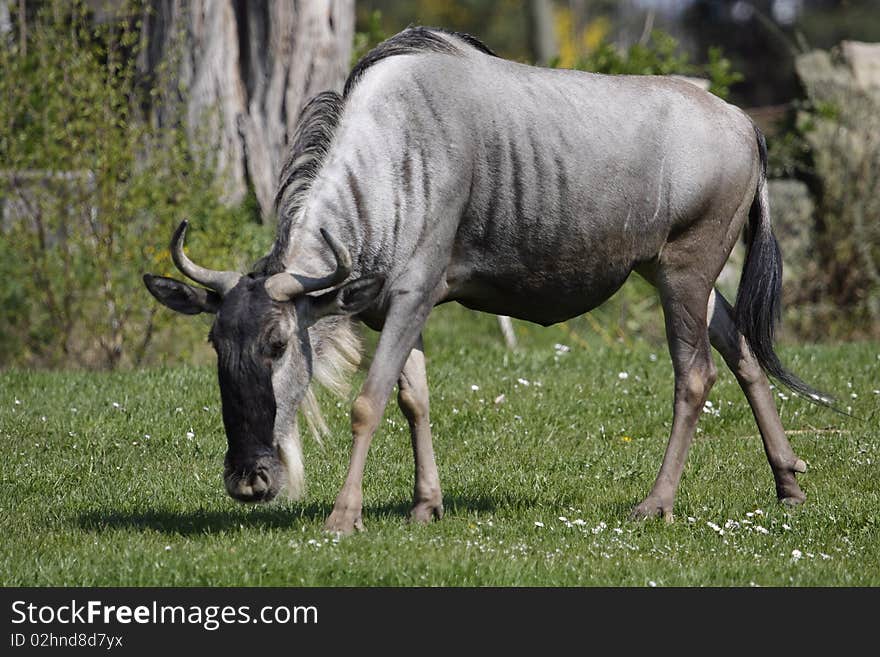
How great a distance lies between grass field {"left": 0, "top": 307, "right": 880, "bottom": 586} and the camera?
18.8ft

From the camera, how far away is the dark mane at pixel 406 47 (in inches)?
267

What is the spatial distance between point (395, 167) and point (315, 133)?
1.50ft

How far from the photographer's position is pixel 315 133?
655 centimetres

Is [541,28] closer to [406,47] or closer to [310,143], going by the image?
[406,47]

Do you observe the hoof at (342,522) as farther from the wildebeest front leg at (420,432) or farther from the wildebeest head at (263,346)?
the wildebeest front leg at (420,432)

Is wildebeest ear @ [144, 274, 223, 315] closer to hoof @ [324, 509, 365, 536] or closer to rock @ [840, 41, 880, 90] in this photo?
hoof @ [324, 509, 365, 536]

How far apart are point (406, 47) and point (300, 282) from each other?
61.3 inches

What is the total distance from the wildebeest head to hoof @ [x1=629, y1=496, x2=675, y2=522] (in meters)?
1.82

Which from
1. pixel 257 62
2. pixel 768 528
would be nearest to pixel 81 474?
pixel 768 528

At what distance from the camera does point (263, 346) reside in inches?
233

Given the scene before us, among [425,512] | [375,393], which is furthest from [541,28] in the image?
[375,393]

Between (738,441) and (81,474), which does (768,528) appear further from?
(81,474)

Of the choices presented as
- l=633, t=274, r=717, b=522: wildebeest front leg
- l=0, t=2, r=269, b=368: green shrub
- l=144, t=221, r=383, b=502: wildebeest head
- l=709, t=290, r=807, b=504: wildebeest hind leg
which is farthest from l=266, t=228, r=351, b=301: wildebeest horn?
l=0, t=2, r=269, b=368: green shrub

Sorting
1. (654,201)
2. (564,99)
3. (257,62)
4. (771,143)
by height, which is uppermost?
(564,99)
